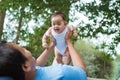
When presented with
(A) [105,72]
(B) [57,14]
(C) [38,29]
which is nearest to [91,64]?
(A) [105,72]

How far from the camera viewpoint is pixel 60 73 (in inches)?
67.5

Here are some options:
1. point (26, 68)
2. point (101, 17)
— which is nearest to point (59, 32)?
point (26, 68)

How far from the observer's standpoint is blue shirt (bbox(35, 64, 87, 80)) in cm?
171

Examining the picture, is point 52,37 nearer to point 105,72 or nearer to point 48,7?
point 48,7

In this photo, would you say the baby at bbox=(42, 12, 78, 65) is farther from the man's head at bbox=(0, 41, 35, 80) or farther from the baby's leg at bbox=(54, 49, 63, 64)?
the man's head at bbox=(0, 41, 35, 80)

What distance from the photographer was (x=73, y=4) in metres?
9.80

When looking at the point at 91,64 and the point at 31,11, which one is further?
the point at 91,64

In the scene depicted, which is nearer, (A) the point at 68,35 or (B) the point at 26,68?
(B) the point at 26,68

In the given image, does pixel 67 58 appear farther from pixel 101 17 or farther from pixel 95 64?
pixel 95 64

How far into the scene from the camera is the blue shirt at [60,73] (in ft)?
5.63

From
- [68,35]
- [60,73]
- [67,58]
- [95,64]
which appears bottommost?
[95,64]

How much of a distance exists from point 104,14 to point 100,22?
0.90 feet

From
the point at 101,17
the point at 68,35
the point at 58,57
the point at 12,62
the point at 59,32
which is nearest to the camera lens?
the point at 12,62

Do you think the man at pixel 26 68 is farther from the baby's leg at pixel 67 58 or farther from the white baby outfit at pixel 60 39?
the baby's leg at pixel 67 58
